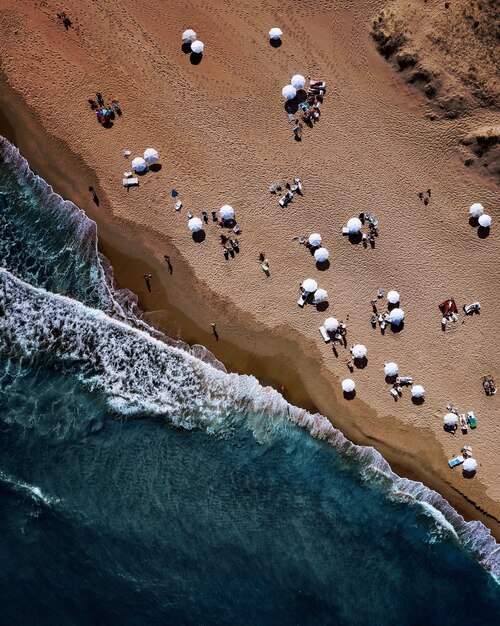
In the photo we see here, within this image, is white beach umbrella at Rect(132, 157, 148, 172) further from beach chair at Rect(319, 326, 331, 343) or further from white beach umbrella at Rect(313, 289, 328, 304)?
beach chair at Rect(319, 326, 331, 343)

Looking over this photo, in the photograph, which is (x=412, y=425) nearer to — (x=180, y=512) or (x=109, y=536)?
(x=180, y=512)

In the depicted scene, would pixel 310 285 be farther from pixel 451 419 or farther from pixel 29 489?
pixel 29 489

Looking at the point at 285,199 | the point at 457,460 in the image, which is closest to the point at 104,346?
the point at 285,199

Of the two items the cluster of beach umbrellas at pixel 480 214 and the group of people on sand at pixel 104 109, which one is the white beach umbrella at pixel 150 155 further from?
the cluster of beach umbrellas at pixel 480 214

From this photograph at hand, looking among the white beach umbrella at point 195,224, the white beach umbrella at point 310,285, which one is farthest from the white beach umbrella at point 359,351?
the white beach umbrella at point 195,224

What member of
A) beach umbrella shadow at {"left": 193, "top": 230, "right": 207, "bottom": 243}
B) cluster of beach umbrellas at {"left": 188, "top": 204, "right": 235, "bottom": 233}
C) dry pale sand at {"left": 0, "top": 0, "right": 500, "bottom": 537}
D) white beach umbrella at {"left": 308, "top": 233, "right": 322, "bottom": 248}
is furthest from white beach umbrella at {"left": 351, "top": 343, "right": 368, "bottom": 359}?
beach umbrella shadow at {"left": 193, "top": 230, "right": 207, "bottom": 243}
